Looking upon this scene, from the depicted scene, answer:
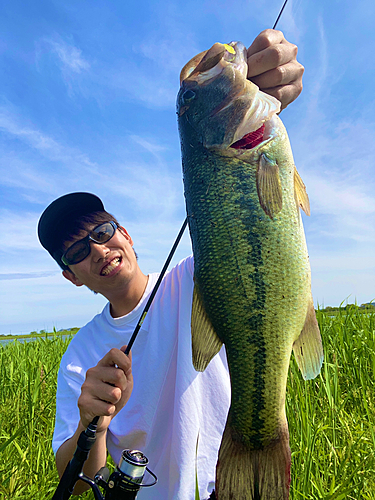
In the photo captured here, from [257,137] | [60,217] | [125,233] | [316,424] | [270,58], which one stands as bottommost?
[316,424]

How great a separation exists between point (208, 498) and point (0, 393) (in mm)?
2824

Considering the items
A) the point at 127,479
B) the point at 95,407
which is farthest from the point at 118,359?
the point at 127,479

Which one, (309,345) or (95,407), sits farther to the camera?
(95,407)

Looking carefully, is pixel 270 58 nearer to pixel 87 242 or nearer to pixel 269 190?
pixel 269 190

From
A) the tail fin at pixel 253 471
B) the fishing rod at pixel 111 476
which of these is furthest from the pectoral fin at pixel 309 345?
the fishing rod at pixel 111 476

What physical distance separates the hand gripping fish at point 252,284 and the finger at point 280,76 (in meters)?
0.11

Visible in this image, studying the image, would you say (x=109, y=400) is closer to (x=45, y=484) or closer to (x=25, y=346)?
(x=45, y=484)

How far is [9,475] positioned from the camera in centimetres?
267

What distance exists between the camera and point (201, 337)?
155 cm

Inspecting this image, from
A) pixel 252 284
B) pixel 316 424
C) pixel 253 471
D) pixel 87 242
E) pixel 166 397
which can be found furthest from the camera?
pixel 316 424

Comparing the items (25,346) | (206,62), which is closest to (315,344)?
(206,62)

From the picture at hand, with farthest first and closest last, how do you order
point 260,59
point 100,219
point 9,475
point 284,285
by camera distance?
point 100,219 → point 9,475 → point 260,59 → point 284,285

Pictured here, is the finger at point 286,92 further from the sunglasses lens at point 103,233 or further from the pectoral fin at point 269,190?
the sunglasses lens at point 103,233

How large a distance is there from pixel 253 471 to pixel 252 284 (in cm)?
73
